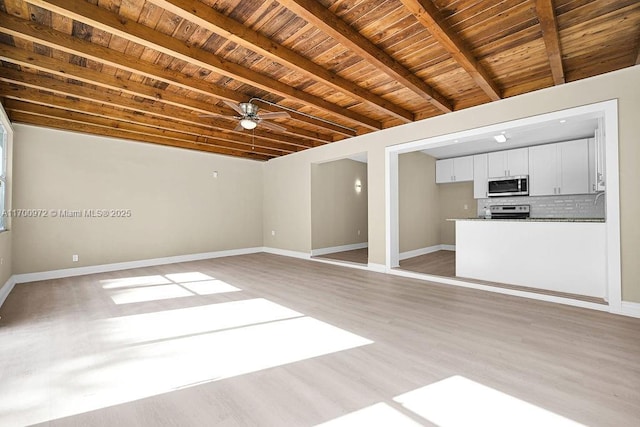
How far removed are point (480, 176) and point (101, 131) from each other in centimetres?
850

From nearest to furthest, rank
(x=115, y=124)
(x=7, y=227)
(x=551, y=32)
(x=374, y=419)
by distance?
1. (x=374, y=419)
2. (x=551, y=32)
3. (x=7, y=227)
4. (x=115, y=124)

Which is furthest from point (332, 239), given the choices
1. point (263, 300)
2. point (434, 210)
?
point (263, 300)

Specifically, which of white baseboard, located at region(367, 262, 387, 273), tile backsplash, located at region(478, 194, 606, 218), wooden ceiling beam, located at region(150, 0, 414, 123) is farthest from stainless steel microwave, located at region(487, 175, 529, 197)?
wooden ceiling beam, located at region(150, 0, 414, 123)

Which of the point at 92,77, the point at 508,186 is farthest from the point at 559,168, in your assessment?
the point at 92,77

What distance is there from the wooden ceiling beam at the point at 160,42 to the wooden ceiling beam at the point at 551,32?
102 inches

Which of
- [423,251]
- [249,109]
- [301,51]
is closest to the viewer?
[301,51]

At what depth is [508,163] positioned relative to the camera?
6.76 meters

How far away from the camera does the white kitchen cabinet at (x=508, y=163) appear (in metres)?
6.53

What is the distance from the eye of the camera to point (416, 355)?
223 cm

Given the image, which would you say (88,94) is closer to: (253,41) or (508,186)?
(253,41)

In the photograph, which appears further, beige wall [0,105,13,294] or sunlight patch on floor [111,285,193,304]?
beige wall [0,105,13,294]

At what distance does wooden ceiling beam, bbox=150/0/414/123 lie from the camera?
2201mm

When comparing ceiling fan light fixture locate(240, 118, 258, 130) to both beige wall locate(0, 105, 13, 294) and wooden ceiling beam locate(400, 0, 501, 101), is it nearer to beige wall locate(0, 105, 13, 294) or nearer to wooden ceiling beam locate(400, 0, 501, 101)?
wooden ceiling beam locate(400, 0, 501, 101)

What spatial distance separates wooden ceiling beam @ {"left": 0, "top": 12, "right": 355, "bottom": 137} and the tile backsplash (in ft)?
22.1
